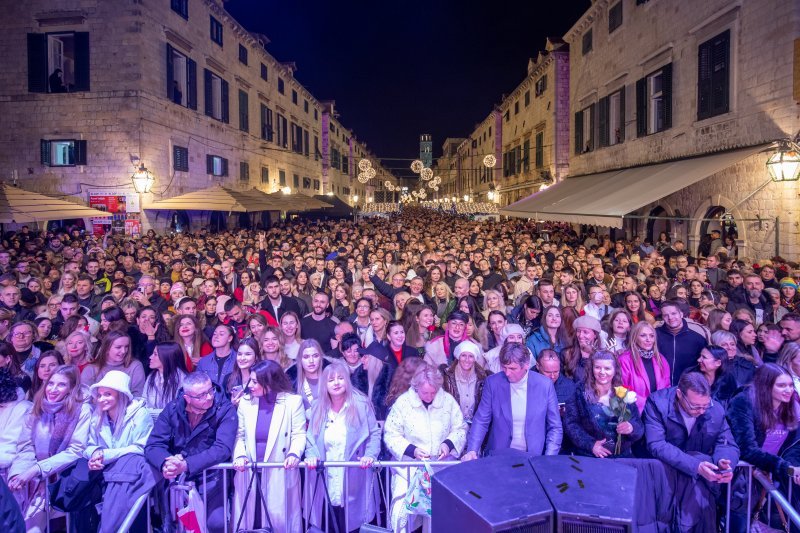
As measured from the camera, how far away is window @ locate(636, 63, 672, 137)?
15.8m

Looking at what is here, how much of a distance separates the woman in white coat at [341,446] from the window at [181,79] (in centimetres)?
1936

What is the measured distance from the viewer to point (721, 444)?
13.8 ft

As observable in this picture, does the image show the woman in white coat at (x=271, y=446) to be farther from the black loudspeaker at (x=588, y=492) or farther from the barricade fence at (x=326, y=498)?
the black loudspeaker at (x=588, y=492)

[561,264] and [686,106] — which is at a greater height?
[686,106]

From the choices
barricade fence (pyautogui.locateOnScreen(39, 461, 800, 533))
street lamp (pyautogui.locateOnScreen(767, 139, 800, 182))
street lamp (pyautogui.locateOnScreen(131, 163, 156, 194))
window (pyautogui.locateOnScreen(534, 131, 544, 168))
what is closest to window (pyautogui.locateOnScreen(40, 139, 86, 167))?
street lamp (pyautogui.locateOnScreen(131, 163, 156, 194))

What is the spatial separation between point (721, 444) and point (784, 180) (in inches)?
324

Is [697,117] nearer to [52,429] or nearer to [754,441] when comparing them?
[754,441]

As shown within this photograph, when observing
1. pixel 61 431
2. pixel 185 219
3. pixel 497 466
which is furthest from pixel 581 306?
pixel 185 219

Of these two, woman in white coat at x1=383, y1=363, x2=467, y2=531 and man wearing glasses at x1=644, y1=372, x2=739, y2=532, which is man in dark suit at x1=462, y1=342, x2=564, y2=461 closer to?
woman in white coat at x1=383, y1=363, x2=467, y2=531

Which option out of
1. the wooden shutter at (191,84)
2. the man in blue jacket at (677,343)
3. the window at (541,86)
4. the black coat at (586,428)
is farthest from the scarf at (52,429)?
the window at (541,86)

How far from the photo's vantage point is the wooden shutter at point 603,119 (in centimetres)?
2092

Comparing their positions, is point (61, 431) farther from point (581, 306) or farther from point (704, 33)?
point (704, 33)

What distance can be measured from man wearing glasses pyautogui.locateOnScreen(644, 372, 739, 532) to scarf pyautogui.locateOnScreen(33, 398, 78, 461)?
4359 mm

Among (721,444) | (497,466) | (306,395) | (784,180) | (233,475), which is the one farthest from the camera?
(784,180)
